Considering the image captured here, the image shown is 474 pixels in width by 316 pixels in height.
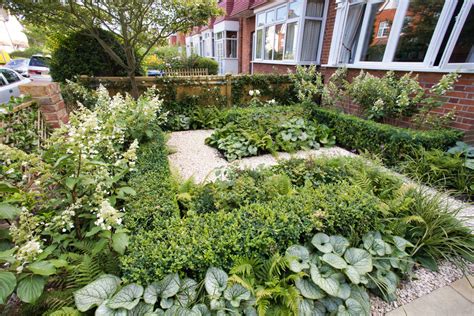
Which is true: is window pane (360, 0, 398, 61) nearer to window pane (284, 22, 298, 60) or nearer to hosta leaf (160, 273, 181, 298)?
window pane (284, 22, 298, 60)

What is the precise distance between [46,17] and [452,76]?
7326 millimetres

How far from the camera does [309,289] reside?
5.00 ft

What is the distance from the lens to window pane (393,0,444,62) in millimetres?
3824

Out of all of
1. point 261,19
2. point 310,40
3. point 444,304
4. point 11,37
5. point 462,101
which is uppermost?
point 11,37

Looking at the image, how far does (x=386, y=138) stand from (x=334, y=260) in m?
2.89

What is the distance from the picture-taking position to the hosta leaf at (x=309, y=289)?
58.6 inches

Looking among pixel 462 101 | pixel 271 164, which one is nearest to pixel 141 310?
pixel 271 164

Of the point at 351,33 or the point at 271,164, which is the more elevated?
the point at 351,33

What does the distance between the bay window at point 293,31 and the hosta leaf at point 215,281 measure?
7358 millimetres

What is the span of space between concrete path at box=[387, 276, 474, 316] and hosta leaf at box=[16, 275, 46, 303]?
223 centimetres

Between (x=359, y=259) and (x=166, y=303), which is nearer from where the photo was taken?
(x=166, y=303)

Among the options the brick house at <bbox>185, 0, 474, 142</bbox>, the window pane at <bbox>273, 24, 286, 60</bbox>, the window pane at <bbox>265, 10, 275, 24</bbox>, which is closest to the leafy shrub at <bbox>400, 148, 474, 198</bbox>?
the brick house at <bbox>185, 0, 474, 142</bbox>

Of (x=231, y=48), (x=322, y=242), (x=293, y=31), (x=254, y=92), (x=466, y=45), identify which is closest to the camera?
(x=322, y=242)

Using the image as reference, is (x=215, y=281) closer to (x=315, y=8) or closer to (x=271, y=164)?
(x=271, y=164)
